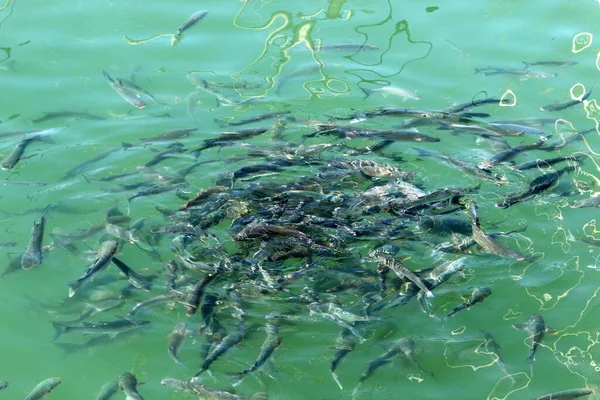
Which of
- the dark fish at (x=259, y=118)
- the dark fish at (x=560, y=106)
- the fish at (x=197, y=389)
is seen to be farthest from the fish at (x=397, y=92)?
the fish at (x=197, y=389)

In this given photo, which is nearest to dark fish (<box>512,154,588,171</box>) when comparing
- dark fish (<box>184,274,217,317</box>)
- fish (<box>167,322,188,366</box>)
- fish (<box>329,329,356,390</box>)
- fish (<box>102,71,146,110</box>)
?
fish (<box>329,329,356,390</box>)

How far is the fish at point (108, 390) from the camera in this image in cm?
517

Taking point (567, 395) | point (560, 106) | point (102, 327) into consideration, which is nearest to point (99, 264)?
point (102, 327)

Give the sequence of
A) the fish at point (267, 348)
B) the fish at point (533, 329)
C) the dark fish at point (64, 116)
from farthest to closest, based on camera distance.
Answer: the dark fish at point (64, 116)
the fish at point (533, 329)
the fish at point (267, 348)

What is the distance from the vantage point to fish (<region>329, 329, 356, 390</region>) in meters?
5.28

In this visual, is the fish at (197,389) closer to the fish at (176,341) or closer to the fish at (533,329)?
the fish at (176,341)

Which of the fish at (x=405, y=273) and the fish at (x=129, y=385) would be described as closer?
the fish at (x=129, y=385)

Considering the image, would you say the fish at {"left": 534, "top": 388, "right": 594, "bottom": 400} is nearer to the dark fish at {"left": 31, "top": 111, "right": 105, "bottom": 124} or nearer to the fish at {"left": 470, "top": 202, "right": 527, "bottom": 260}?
the fish at {"left": 470, "top": 202, "right": 527, "bottom": 260}

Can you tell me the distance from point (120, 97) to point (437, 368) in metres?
4.90

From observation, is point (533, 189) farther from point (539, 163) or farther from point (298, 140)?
point (298, 140)

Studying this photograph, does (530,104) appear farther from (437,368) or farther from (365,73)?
(437,368)

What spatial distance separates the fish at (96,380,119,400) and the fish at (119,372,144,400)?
0.20ft

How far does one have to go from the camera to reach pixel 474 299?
5.71 meters

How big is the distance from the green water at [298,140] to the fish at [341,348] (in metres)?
0.06
